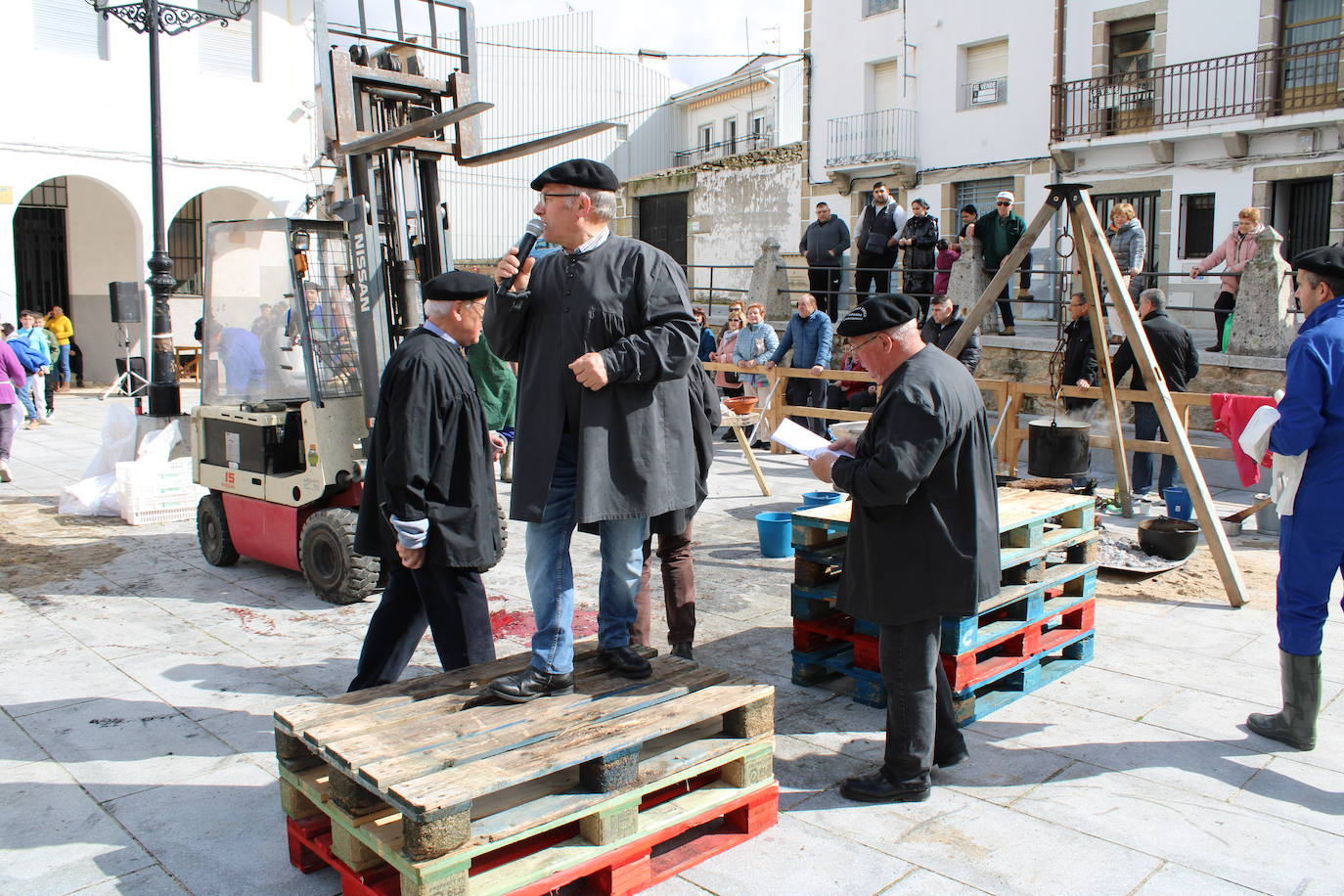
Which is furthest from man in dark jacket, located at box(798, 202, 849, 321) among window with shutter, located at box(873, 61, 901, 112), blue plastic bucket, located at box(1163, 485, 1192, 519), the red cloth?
the red cloth

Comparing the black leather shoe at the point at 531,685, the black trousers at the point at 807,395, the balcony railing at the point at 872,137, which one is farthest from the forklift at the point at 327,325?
the balcony railing at the point at 872,137

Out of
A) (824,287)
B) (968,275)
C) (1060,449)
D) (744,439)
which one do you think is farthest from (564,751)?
(824,287)

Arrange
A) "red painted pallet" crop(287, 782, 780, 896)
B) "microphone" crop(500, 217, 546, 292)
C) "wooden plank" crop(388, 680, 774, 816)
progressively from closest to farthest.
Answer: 1. "wooden plank" crop(388, 680, 774, 816)
2. "red painted pallet" crop(287, 782, 780, 896)
3. "microphone" crop(500, 217, 546, 292)

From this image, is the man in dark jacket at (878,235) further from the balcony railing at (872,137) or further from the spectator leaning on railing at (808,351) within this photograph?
the balcony railing at (872,137)

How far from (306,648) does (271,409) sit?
199cm

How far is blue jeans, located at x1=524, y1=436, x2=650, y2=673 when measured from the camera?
3.40 meters

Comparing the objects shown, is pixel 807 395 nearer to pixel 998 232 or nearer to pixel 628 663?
pixel 998 232

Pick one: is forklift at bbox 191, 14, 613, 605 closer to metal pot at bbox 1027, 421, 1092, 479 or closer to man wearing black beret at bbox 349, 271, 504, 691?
man wearing black beret at bbox 349, 271, 504, 691

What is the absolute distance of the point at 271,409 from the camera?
6934mm

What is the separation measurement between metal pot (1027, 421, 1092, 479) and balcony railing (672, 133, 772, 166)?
24.3m

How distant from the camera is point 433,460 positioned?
12.9 ft

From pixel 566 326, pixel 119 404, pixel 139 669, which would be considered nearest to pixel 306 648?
pixel 139 669

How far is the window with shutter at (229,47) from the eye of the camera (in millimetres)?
19250

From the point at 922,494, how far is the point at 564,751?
1459mm
